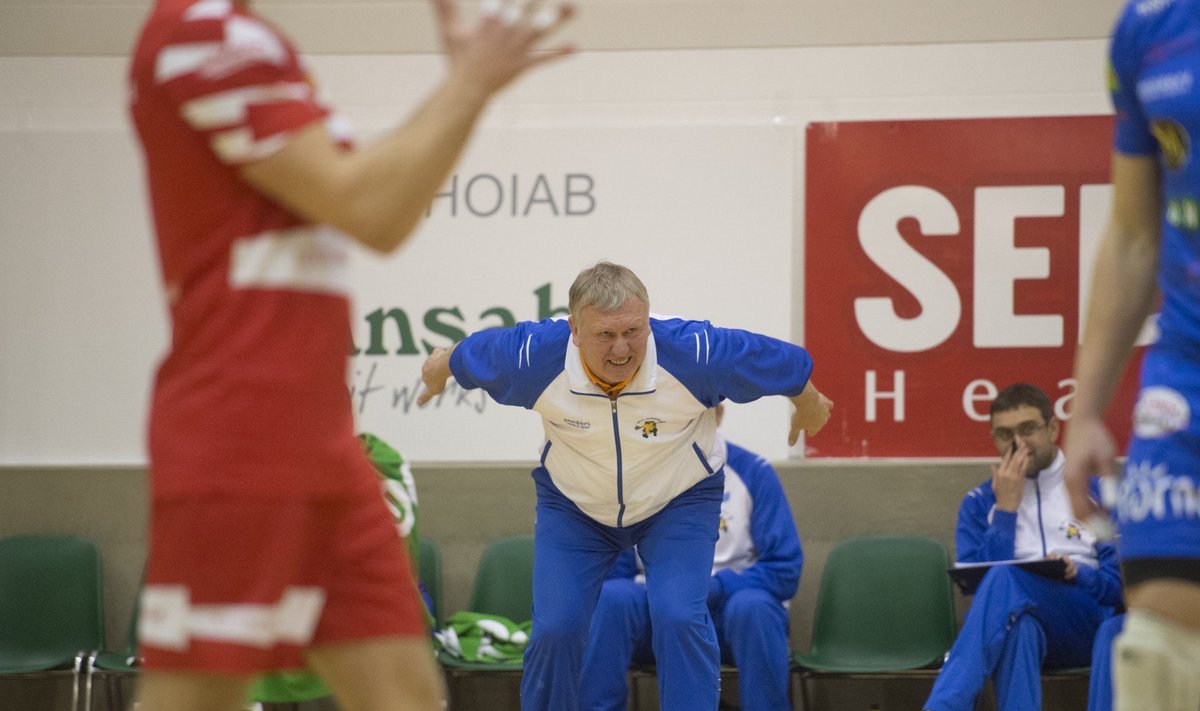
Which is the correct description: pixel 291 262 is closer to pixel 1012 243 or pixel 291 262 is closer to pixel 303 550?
pixel 303 550

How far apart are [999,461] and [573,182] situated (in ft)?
8.70

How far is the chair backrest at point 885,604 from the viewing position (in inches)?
251

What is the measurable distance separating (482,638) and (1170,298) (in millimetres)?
4808

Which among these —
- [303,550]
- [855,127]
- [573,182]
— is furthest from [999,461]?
[303,550]

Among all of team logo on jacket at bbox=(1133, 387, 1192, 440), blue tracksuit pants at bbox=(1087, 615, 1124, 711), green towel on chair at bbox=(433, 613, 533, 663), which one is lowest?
green towel on chair at bbox=(433, 613, 533, 663)

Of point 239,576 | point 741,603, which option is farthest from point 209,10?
point 741,603

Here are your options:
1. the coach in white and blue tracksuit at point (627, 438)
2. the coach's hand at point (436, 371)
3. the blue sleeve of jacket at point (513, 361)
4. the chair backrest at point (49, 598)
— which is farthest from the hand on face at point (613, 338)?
the chair backrest at point (49, 598)

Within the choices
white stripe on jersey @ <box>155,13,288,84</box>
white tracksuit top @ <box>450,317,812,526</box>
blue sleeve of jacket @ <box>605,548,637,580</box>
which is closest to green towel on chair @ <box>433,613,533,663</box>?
blue sleeve of jacket @ <box>605,548,637,580</box>

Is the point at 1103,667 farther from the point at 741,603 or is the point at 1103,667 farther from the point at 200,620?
the point at 200,620

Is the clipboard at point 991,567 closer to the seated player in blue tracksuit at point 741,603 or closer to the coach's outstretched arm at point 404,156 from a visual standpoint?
the seated player in blue tracksuit at point 741,603

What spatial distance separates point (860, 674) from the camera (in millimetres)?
6109

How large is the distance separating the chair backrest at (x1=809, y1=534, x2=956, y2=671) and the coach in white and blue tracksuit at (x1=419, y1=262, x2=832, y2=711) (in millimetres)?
1933

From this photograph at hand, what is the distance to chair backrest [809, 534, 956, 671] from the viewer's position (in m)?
6.39

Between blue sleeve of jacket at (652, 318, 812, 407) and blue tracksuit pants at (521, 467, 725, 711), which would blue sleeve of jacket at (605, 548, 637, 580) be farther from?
blue sleeve of jacket at (652, 318, 812, 407)
